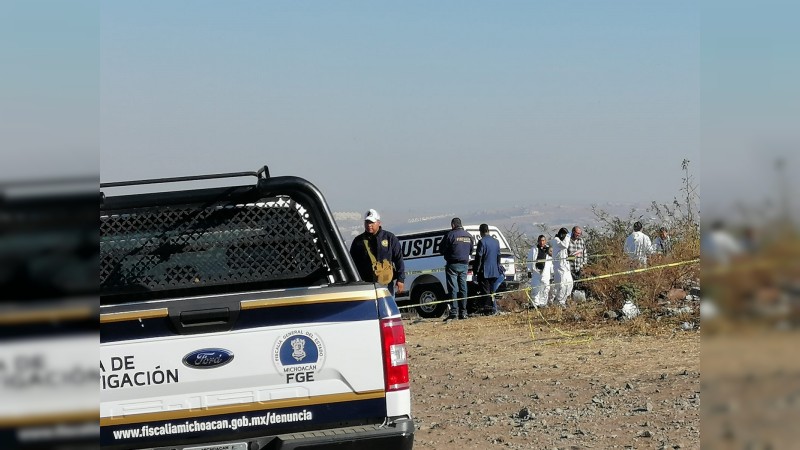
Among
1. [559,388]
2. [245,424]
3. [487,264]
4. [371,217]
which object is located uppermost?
[371,217]

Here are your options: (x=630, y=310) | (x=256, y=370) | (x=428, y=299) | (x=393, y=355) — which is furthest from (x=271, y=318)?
(x=428, y=299)

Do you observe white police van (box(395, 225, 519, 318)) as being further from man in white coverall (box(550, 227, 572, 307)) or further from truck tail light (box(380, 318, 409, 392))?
truck tail light (box(380, 318, 409, 392))

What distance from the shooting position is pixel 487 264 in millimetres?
20141

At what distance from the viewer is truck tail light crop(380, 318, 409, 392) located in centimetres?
534

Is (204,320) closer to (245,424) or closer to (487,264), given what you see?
(245,424)

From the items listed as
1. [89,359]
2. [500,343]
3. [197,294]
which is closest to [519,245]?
[500,343]

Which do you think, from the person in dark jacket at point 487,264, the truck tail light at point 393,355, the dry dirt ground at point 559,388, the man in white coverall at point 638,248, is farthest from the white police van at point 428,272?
the truck tail light at point 393,355

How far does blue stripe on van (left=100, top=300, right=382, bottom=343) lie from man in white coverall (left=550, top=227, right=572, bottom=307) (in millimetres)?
13287

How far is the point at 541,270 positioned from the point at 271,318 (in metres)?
15.5

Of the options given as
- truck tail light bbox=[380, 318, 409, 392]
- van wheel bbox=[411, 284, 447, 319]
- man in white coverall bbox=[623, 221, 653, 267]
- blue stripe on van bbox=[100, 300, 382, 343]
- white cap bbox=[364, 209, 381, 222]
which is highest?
white cap bbox=[364, 209, 381, 222]

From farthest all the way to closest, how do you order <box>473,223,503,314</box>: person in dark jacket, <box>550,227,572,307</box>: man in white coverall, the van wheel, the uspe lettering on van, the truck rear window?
the uspe lettering on van, the van wheel, <box>473,223,503,314</box>: person in dark jacket, <box>550,227,572,307</box>: man in white coverall, the truck rear window

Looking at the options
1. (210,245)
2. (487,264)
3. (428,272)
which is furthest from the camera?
(428,272)

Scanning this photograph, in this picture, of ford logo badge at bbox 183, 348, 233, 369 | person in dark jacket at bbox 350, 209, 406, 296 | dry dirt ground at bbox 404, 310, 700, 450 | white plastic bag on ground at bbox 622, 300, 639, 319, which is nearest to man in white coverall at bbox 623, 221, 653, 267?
white plastic bag on ground at bbox 622, 300, 639, 319

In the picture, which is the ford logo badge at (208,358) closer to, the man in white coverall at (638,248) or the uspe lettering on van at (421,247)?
the man in white coverall at (638,248)
